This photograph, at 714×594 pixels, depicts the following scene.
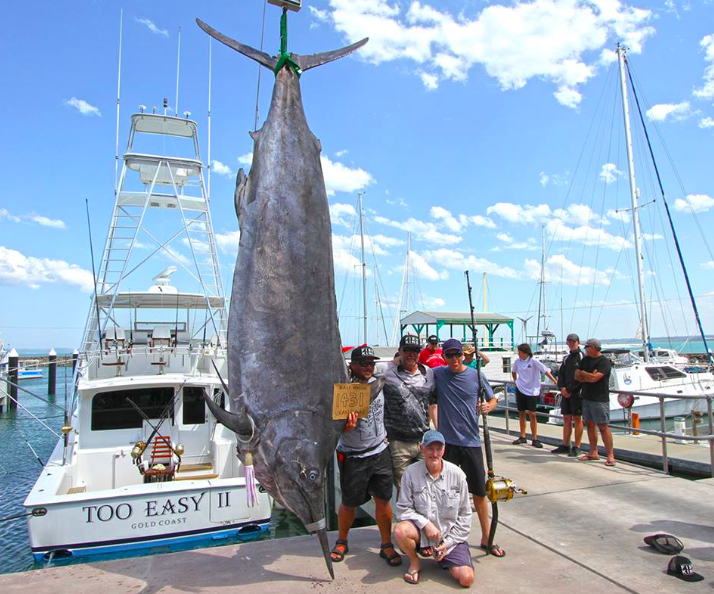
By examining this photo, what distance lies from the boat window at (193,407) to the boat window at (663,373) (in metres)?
14.1

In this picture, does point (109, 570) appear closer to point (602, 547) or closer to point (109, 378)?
point (602, 547)

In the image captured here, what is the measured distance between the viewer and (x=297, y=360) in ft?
7.52

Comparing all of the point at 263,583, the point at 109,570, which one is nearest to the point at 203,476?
the point at 109,570

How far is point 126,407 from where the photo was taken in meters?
7.48

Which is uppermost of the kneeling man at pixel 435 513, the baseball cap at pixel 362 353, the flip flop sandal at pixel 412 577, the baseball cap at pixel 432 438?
the baseball cap at pixel 362 353

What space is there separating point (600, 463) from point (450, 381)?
365cm

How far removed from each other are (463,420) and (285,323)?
1.71m

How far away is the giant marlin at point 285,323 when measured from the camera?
7.29ft

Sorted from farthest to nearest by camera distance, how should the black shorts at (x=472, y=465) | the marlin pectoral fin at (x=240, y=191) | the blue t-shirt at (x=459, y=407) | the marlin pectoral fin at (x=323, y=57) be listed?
1. the blue t-shirt at (x=459, y=407)
2. the black shorts at (x=472, y=465)
3. the marlin pectoral fin at (x=323, y=57)
4. the marlin pectoral fin at (x=240, y=191)

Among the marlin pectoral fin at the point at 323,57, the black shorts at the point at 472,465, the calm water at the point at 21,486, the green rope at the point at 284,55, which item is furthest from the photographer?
the calm water at the point at 21,486

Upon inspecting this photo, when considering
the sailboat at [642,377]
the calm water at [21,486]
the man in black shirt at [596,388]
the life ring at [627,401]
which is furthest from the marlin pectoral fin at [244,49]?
the sailboat at [642,377]

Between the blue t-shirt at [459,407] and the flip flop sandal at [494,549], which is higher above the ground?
the blue t-shirt at [459,407]

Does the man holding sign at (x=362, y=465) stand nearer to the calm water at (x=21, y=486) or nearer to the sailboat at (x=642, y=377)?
the calm water at (x=21, y=486)

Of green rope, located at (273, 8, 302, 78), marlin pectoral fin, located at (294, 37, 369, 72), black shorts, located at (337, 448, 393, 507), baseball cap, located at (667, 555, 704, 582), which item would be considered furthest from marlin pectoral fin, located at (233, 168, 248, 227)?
baseball cap, located at (667, 555, 704, 582)
